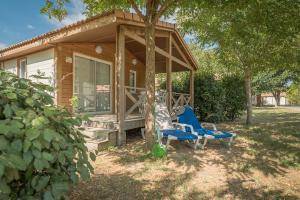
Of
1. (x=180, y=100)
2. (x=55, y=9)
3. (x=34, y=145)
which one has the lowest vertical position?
(x=34, y=145)

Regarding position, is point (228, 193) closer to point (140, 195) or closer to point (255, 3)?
point (140, 195)

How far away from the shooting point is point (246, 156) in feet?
18.7

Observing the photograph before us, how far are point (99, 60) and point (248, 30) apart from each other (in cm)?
579

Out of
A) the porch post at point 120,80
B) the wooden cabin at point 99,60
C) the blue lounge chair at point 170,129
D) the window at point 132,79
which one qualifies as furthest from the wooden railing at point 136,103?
the window at point 132,79

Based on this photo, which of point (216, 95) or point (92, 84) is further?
point (216, 95)

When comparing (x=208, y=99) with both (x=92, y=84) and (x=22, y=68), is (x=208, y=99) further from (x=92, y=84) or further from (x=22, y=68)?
(x=22, y=68)

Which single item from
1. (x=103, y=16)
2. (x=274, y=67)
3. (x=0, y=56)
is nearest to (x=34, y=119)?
(x=103, y=16)

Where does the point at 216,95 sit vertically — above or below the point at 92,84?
below

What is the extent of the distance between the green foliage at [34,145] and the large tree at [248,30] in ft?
15.9

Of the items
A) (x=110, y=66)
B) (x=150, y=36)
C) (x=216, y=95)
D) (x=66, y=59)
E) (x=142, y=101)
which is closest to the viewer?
(x=150, y=36)

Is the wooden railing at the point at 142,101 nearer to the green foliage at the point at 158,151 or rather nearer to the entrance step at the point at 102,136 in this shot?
the entrance step at the point at 102,136

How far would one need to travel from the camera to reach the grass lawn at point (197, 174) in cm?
358

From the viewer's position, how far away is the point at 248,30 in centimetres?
769

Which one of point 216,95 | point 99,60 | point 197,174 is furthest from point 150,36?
point 216,95
